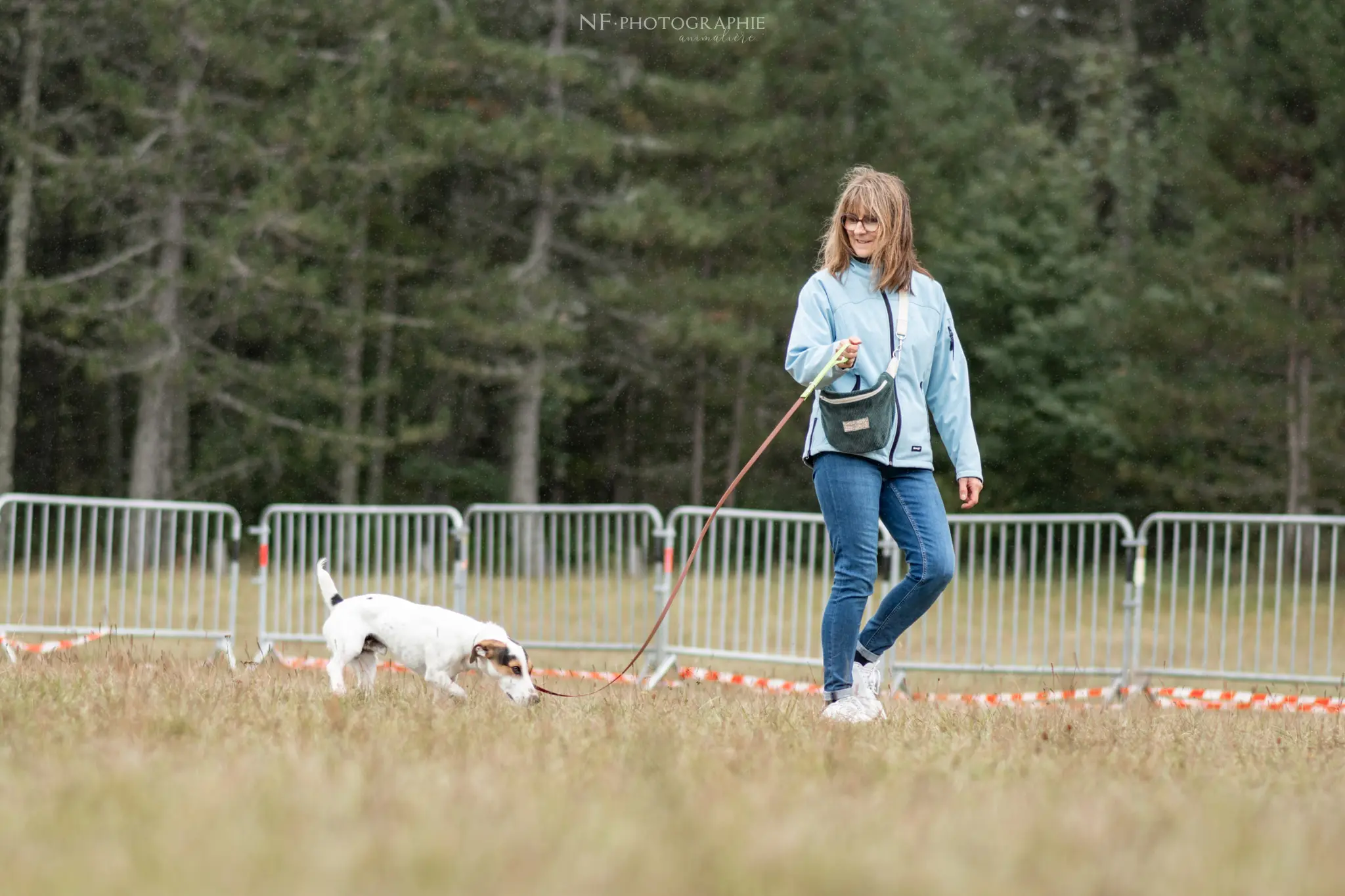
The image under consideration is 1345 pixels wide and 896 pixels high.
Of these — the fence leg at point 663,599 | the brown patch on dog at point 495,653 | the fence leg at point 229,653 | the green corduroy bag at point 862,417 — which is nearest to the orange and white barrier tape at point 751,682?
the fence leg at point 663,599

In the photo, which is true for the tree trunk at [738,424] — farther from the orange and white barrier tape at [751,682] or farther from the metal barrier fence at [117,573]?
the orange and white barrier tape at [751,682]

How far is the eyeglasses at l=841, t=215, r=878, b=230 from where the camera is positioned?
555 cm

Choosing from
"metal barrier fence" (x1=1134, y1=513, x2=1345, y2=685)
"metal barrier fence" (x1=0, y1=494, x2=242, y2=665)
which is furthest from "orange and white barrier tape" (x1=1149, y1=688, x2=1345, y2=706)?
"metal barrier fence" (x1=0, y1=494, x2=242, y2=665)

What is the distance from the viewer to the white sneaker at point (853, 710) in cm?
545

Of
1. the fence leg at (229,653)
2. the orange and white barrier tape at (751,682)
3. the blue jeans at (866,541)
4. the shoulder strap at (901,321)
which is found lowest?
the orange and white barrier tape at (751,682)

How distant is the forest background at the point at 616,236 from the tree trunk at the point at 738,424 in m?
0.13

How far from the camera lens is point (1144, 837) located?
3.12 meters

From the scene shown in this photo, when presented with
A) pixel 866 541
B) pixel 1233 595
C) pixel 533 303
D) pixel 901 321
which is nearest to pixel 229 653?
pixel 866 541

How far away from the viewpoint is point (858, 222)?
5.57m

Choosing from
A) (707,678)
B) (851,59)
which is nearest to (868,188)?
(707,678)

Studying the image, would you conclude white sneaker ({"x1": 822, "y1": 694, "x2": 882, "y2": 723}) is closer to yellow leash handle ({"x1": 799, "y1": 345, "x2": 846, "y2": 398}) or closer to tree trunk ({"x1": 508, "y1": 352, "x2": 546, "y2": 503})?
yellow leash handle ({"x1": 799, "y1": 345, "x2": 846, "y2": 398})

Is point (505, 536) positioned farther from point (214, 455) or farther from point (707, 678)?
point (214, 455)

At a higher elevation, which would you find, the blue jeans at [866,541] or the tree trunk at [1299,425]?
the tree trunk at [1299,425]

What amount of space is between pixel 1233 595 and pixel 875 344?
6.49 metres
